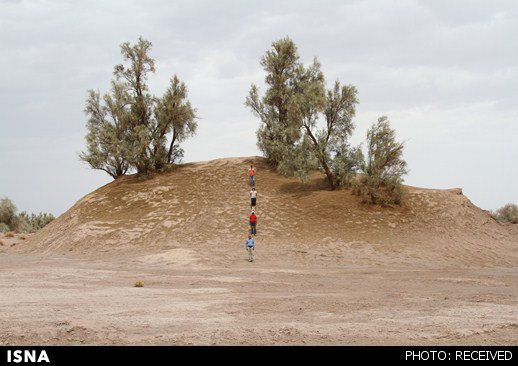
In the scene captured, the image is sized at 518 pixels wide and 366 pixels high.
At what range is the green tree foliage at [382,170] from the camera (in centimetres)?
3478

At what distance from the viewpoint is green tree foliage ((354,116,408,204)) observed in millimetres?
34781

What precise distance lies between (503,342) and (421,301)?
4.67 meters

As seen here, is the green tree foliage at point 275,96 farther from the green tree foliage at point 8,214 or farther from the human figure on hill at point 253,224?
the green tree foliage at point 8,214

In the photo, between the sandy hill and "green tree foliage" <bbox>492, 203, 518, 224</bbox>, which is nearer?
the sandy hill

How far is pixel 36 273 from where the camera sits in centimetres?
2017

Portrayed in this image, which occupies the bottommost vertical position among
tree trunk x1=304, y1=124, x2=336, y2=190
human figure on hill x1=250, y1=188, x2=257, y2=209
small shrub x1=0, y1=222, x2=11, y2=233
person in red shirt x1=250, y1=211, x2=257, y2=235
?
small shrub x1=0, y1=222, x2=11, y2=233

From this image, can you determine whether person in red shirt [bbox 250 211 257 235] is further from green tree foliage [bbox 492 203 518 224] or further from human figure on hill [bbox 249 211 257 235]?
green tree foliage [bbox 492 203 518 224]

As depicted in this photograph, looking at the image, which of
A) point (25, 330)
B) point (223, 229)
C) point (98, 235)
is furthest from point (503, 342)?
point (98, 235)

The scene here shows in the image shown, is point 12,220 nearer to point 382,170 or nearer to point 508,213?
point 382,170

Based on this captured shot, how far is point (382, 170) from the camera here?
3547 centimetres

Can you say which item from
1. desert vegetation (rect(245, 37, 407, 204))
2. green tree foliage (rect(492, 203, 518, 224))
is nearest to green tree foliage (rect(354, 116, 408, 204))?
desert vegetation (rect(245, 37, 407, 204))

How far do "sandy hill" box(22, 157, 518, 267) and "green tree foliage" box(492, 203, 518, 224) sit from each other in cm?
1482
